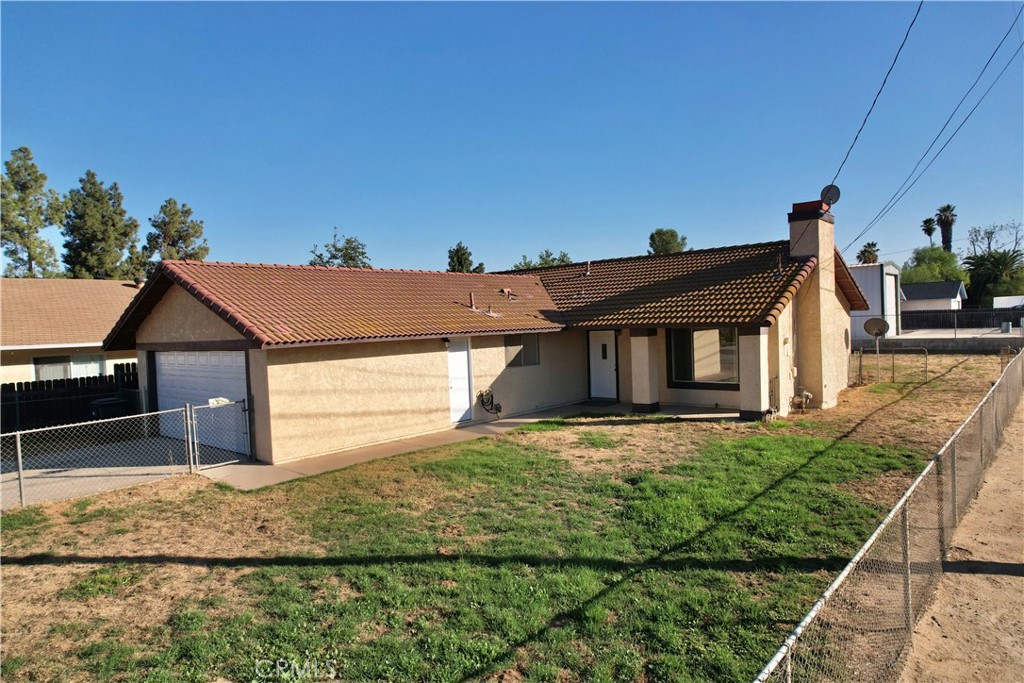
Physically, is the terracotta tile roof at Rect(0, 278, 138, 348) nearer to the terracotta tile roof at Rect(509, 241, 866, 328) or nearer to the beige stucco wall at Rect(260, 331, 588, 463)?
the beige stucco wall at Rect(260, 331, 588, 463)

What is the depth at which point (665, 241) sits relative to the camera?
85688mm

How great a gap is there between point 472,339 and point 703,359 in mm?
6783

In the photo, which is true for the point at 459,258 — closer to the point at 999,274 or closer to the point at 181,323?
the point at 181,323

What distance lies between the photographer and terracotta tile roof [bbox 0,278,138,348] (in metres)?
20.5

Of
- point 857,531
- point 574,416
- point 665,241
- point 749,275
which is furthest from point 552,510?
point 665,241

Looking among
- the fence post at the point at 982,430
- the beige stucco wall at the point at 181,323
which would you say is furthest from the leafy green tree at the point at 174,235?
the fence post at the point at 982,430

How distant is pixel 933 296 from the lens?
2329 inches

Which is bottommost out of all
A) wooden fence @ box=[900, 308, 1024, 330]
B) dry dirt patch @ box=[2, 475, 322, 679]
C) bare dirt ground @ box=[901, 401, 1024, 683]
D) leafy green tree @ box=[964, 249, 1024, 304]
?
bare dirt ground @ box=[901, 401, 1024, 683]

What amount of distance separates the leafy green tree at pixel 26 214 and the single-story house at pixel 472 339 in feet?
93.1

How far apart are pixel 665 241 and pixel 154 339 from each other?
77642 mm

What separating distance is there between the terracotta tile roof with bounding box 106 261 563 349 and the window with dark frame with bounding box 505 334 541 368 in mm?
514

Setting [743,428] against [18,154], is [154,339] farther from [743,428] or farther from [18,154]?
[18,154]

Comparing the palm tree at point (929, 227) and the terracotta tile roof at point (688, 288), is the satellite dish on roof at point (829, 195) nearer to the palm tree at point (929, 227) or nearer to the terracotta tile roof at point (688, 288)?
the terracotta tile roof at point (688, 288)

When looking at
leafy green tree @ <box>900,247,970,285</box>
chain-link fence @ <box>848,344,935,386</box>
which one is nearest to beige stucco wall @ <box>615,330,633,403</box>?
chain-link fence @ <box>848,344,935,386</box>
